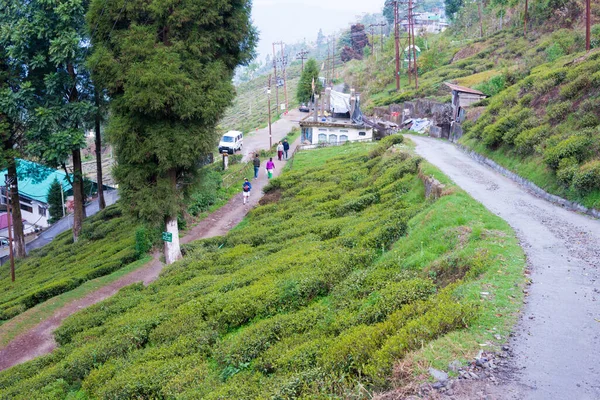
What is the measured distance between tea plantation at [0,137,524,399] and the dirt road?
0.43 metres

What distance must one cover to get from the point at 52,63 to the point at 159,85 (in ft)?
37.0

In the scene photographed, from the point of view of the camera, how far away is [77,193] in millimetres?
25844

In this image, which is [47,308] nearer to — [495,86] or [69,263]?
[69,263]

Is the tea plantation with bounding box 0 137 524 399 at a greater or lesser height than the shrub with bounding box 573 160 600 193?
lesser

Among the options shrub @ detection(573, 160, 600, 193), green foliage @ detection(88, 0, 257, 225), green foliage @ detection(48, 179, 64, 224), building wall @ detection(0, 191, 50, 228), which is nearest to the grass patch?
green foliage @ detection(88, 0, 257, 225)

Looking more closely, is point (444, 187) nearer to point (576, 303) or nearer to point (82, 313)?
point (576, 303)

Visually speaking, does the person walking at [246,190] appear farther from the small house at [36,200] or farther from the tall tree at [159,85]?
the small house at [36,200]

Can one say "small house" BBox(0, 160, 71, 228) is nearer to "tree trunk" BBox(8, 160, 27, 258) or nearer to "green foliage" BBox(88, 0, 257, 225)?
"tree trunk" BBox(8, 160, 27, 258)

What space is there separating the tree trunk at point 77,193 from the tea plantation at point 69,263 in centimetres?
48

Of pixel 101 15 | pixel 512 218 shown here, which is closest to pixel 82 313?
pixel 101 15

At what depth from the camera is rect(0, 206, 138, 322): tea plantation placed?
59.9ft

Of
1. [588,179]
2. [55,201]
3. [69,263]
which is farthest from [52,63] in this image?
[55,201]

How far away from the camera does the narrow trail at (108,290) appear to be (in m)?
15.0

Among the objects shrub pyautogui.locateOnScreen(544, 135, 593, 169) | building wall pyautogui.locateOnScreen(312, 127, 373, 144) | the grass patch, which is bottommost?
the grass patch
